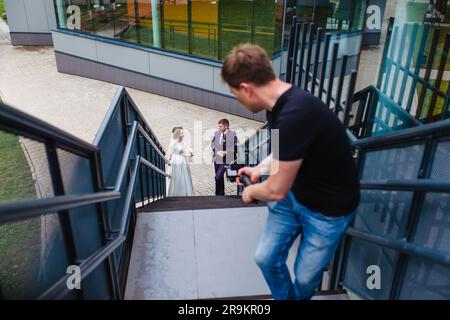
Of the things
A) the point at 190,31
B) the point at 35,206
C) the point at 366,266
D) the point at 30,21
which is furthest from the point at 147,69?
the point at 35,206

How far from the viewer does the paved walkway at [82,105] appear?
1030 centimetres

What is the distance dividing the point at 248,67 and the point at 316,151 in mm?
555

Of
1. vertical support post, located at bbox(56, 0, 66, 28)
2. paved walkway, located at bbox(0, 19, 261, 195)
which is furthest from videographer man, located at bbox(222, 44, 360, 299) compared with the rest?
vertical support post, located at bbox(56, 0, 66, 28)

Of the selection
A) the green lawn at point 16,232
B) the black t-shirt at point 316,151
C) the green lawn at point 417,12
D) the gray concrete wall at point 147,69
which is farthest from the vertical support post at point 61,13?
the black t-shirt at point 316,151

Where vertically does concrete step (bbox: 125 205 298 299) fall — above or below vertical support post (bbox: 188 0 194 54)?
below

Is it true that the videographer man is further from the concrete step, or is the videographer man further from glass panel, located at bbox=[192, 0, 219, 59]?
glass panel, located at bbox=[192, 0, 219, 59]

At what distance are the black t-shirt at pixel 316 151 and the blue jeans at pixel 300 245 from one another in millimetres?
93

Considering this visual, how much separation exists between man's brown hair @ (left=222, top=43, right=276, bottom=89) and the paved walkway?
6053mm

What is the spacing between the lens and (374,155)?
2818 millimetres

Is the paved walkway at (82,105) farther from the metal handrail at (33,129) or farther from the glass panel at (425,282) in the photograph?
the metal handrail at (33,129)

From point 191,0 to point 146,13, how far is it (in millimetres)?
1612

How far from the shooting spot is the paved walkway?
10.3 meters

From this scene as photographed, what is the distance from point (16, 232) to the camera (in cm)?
533
